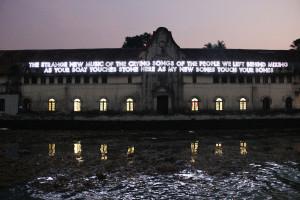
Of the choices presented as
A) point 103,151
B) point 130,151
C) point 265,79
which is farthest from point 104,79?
point 130,151

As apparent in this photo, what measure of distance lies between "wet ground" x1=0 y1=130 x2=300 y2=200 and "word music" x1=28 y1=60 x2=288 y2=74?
15.4 m

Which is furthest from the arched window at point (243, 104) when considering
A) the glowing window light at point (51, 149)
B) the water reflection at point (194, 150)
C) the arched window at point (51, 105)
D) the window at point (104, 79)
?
the glowing window light at point (51, 149)

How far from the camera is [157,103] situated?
34.5 metres

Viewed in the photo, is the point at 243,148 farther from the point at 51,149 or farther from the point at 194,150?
the point at 51,149

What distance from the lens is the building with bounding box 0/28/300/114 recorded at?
113 ft

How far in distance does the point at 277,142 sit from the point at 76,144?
11.2 m

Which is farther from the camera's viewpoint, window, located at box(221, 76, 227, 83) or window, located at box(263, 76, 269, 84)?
window, located at box(263, 76, 269, 84)

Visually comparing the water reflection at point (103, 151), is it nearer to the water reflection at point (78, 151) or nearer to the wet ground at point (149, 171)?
the wet ground at point (149, 171)

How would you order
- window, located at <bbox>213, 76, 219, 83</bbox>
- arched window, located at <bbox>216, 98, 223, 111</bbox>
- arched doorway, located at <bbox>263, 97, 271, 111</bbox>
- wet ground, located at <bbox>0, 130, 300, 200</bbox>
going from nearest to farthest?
wet ground, located at <bbox>0, 130, 300, 200</bbox>
arched window, located at <bbox>216, 98, 223, 111</bbox>
window, located at <bbox>213, 76, 219, 83</bbox>
arched doorway, located at <bbox>263, 97, 271, 111</bbox>

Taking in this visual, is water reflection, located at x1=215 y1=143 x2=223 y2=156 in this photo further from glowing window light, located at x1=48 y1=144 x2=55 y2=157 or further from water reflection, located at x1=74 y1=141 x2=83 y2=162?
glowing window light, located at x1=48 y1=144 x2=55 y2=157

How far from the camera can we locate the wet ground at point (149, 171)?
9781 millimetres

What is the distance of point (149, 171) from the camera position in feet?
41.5

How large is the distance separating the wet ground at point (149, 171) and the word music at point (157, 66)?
1539 cm

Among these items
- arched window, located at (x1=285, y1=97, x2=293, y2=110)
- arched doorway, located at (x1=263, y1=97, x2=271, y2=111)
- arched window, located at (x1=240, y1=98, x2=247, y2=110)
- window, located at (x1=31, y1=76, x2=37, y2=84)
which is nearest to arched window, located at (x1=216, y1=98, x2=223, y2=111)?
arched window, located at (x1=240, y1=98, x2=247, y2=110)
